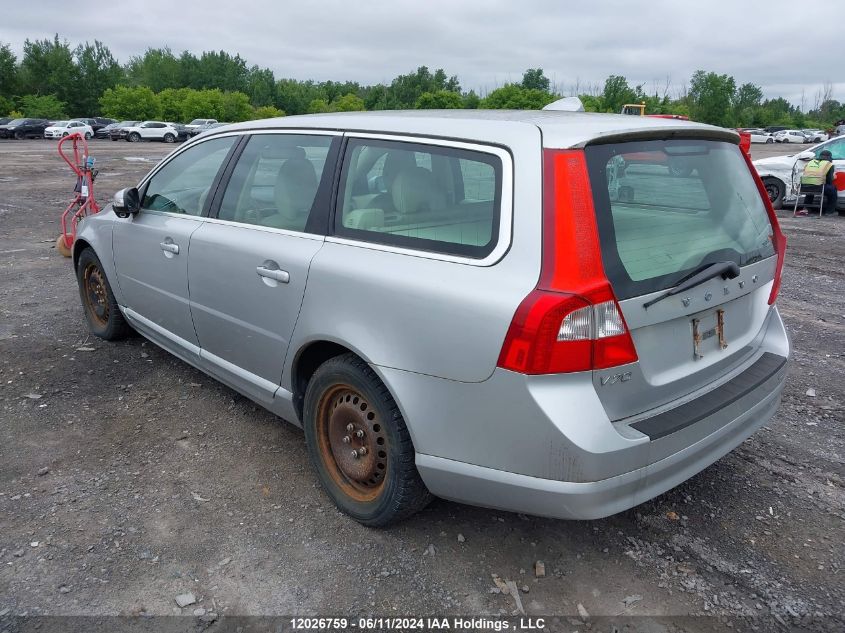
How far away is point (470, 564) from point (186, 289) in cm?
223

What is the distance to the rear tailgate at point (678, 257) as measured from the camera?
237cm

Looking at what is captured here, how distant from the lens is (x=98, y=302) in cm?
532

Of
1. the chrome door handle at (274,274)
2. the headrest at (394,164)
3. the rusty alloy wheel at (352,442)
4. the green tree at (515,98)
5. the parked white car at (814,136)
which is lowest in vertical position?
the parked white car at (814,136)

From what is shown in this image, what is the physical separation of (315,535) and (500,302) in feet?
4.63

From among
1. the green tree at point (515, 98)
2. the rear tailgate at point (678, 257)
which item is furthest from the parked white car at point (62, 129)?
the rear tailgate at point (678, 257)

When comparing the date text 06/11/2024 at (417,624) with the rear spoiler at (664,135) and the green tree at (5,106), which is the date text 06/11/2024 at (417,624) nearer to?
the rear spoiler at (664,135)

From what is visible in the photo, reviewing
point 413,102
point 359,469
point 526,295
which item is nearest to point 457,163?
point 526,295

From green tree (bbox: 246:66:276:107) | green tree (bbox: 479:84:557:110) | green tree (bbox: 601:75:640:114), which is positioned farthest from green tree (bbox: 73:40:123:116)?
green tree (bbox: 601:75:640:114)

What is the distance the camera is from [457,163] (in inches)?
107

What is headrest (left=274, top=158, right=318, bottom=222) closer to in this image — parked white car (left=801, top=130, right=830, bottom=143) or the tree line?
the tree line

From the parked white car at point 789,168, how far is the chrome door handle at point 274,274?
42.2ft

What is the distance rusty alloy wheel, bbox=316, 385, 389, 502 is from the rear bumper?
32 centimetres

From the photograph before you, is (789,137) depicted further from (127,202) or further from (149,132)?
(127,202)

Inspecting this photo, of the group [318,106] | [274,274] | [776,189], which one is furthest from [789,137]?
[274,274]
